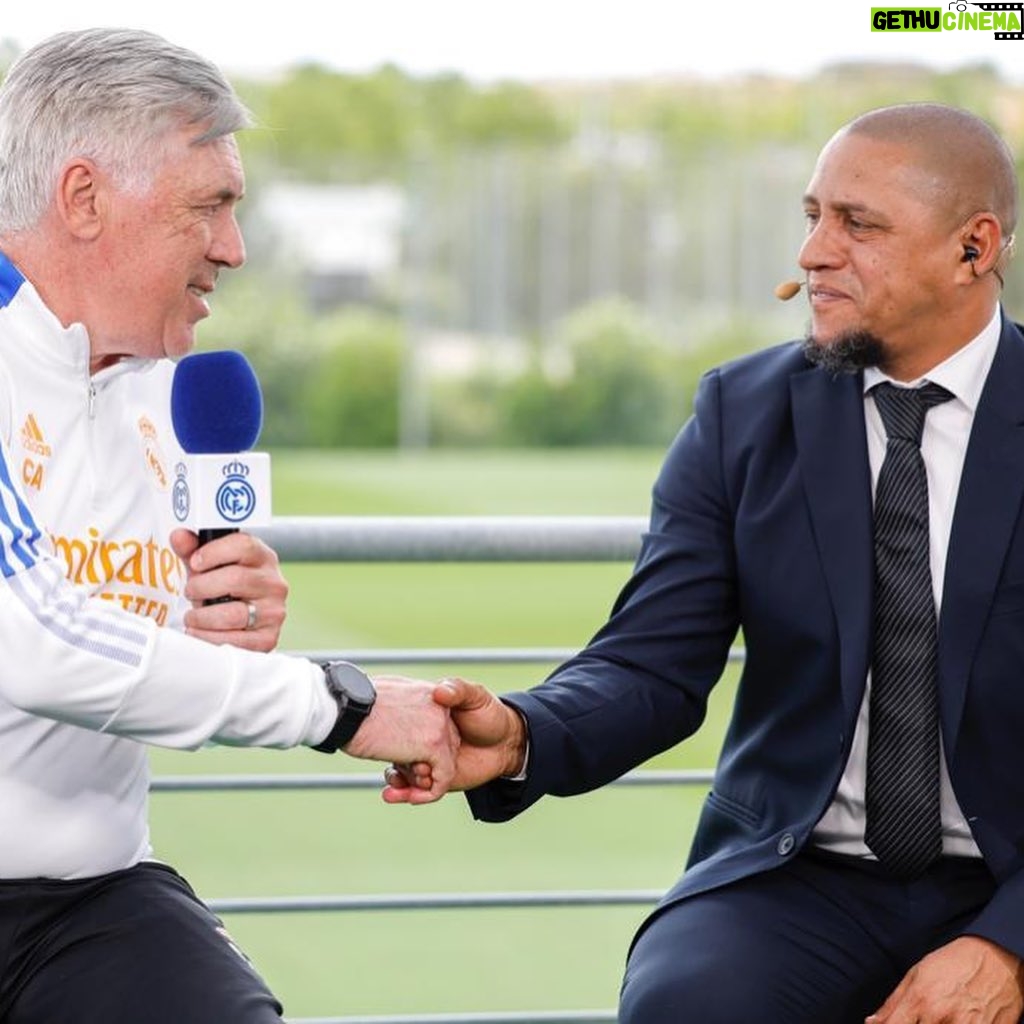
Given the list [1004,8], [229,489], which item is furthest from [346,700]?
[1004,8]

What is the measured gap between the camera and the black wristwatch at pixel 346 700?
197 centimetres

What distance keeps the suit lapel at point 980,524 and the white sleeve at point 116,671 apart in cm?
77

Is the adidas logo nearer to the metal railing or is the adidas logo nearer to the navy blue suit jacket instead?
the metal railing

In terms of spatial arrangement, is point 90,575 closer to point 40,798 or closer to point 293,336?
point 40,798

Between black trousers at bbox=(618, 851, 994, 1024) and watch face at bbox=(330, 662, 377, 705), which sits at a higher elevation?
watch face at bbox=(330, 662, 377, 705)

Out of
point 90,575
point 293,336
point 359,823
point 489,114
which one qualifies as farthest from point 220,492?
point 489,114

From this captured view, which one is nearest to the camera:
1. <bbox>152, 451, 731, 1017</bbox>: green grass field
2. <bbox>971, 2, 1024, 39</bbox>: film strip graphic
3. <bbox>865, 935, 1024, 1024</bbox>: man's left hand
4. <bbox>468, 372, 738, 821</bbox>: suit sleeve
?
<bbox>865, 935, 1024, 1024</bbox>: man's left hand

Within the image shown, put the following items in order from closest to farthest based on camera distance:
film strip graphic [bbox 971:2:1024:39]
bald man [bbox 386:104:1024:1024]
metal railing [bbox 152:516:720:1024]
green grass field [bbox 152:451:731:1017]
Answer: bald man [bbox 386:104:1024:1024]
metal railing [bbox 152:516:720:1024]
film strip graphic [bbox 971:2:1024:39]
green grass field [bbox 152:451:731:1017]

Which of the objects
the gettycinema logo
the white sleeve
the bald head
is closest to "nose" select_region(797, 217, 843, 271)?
the bald head

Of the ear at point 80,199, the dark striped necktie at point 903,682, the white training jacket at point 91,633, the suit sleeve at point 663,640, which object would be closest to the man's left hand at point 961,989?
the dark striped necktie at point 903,682

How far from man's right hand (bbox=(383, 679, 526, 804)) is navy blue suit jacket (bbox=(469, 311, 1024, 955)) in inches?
1.1

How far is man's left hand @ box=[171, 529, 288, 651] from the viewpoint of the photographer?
6.26 feet

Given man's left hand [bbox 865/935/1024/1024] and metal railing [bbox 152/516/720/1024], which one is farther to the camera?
metal railing [bbox 152/516/720/1024]

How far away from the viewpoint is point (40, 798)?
6.63ft
